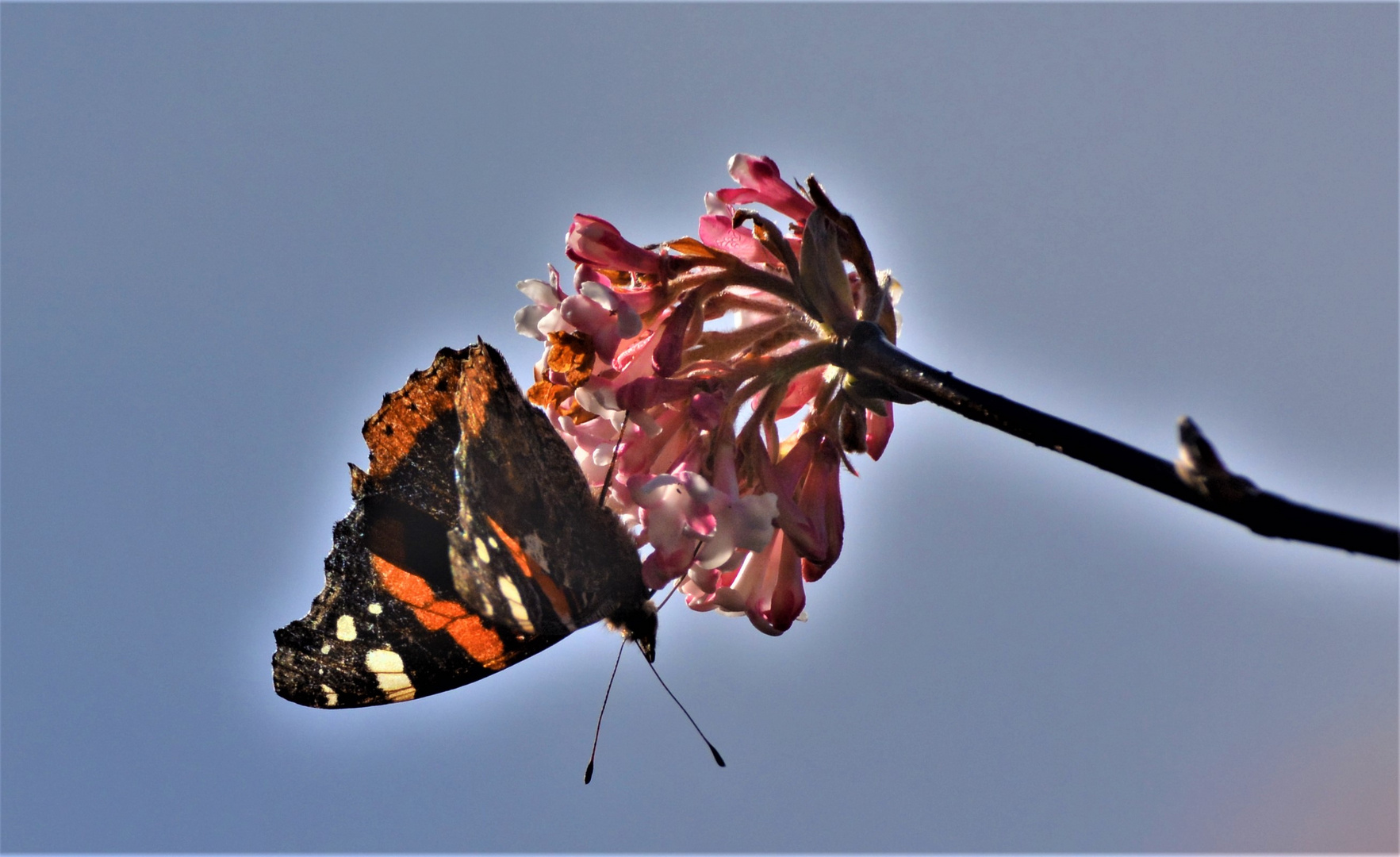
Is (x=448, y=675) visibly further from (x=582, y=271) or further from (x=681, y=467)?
(x=582, y=271)

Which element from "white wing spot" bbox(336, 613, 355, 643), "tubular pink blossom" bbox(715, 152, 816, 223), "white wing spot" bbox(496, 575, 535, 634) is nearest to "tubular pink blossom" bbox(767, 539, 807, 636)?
"white wing spot" bbox(496, 575, 535, 634)

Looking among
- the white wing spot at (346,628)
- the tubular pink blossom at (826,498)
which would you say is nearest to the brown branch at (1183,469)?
the tubular pink blossom at (826,498)

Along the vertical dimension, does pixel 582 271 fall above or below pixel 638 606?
above

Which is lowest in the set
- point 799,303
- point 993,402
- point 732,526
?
point 993,402

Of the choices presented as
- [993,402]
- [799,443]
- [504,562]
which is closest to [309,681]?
[504,562]

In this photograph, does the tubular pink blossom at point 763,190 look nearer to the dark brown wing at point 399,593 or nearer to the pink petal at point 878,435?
the pink petal at point 878,435

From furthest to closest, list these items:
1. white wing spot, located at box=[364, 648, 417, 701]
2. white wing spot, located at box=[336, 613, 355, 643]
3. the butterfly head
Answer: white wing spot, located at box=[336, 613, 355, 643] → white wing spot, located at box=[364, 648, 417, 701] → the butterfly head

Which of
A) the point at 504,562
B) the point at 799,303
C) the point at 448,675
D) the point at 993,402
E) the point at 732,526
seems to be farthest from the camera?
the point at 448,675

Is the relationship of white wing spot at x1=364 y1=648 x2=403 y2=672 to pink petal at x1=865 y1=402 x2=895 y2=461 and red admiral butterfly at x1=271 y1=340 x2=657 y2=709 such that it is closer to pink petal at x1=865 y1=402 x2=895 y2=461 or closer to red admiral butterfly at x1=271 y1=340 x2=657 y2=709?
red admiral butterfly at x1=271 y1=340 x2=657 y2=709
